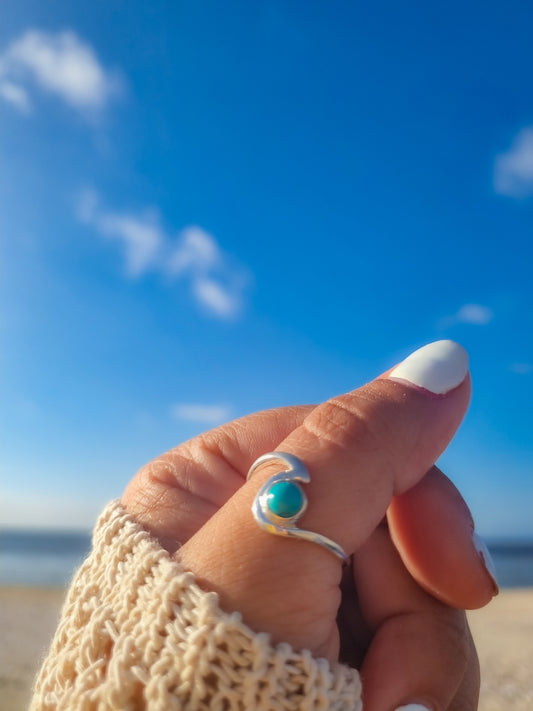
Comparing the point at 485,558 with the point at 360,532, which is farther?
the point at 485,558

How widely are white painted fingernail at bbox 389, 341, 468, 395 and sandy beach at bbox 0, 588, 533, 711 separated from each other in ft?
5.29

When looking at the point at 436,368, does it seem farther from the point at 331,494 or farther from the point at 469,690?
the point at 469,690

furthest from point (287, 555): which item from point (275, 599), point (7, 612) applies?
point (7, 612)

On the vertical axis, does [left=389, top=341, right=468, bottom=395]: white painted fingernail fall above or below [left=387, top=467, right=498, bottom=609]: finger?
above

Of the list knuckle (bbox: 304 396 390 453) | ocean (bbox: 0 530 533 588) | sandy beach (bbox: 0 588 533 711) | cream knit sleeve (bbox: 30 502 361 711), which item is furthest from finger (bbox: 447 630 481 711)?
ocean (bbox: 0 530 533 588)

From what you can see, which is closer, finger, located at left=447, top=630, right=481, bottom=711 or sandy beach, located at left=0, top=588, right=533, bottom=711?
finger, located at left=447, top=630, right=481, bottom=711

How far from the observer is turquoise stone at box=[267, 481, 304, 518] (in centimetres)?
108

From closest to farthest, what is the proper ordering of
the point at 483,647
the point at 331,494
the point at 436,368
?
1. the point at 331,494
2. the point at 436,368
3. the point at 483,647

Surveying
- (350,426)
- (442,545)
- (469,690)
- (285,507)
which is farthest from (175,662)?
(469,690)

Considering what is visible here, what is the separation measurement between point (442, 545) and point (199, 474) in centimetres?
62

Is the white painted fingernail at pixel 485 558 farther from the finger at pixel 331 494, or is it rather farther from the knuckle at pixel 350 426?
the knuckle at pixel 350 426

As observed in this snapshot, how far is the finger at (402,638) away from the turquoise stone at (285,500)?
20.5 inches

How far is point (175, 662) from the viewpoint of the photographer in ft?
3.28

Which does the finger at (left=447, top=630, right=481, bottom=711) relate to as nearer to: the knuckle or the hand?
the hand
